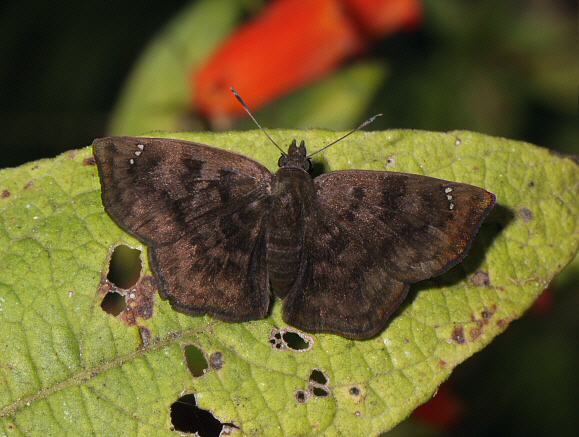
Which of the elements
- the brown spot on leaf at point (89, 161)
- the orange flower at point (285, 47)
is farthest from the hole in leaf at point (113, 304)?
the orange flower at point (285, 47)

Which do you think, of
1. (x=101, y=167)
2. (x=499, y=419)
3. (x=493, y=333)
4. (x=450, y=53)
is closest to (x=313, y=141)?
(x=101, y=167)

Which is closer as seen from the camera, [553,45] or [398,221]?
[398,221]

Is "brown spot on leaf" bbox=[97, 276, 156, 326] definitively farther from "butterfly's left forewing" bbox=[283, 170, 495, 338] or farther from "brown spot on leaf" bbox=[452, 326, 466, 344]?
"brown spot on leaf" bbox=[452, 326, 466, 344]

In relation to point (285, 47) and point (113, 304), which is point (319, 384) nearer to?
point (113, 304)

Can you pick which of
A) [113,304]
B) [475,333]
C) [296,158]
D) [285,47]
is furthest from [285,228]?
[285,47]

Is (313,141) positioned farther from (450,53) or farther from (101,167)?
(450,53)

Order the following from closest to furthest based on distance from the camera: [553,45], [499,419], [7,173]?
[7,173] < [499,419] < [553,45]

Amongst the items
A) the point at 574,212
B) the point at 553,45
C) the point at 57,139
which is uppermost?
the point at 553,45
